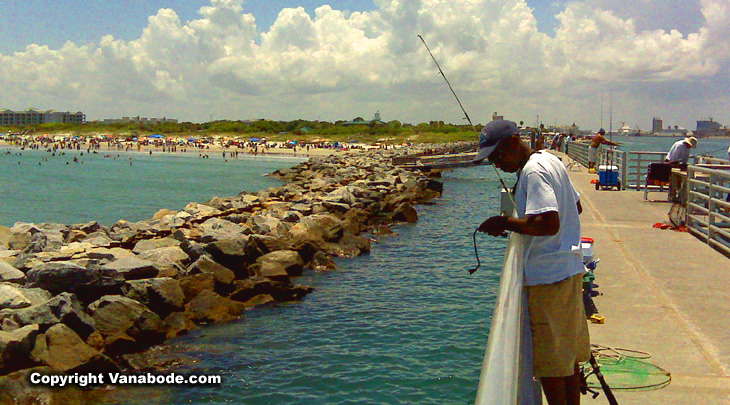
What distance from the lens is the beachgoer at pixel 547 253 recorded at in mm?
3572

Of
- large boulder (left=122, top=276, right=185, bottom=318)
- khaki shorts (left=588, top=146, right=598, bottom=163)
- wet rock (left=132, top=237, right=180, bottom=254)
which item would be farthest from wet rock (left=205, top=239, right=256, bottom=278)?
khaki shorts (left=588, top=146, right=598, bottom=163)

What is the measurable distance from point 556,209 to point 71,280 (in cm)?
794

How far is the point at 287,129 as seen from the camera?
152 metres

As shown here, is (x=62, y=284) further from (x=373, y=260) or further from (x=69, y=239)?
(x=373, y=260)

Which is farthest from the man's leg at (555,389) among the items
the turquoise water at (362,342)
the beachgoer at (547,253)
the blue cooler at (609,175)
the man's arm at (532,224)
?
the blue cooler at (609,175)

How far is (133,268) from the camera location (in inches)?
416

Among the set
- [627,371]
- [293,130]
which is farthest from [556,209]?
[293,130]

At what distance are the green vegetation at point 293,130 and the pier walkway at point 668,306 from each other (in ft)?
333

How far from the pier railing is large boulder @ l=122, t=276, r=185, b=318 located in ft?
27.2

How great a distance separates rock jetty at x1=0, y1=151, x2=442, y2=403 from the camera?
303 inches

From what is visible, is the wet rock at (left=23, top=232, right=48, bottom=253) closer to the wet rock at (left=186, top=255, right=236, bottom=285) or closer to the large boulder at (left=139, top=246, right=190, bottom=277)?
the large boulder at (left=139, top=246, right=190, bottom=277)

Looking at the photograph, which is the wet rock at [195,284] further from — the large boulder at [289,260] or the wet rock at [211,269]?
the large boulder at [289,260]

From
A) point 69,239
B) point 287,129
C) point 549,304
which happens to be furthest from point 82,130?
point 549,304

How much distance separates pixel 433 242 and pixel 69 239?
28.9ft
